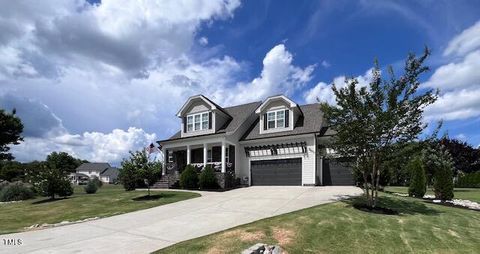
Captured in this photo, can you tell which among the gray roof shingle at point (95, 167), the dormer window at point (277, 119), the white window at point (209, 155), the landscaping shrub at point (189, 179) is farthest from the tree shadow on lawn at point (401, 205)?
the gray roof shingle at point (95, 167)

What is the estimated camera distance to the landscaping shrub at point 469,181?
35781 millimetres

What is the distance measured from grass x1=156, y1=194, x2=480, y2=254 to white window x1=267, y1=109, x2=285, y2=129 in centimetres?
1394

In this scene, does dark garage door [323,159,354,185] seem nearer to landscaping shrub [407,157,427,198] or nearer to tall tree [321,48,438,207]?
landscaping shrub [407,157,427,198]

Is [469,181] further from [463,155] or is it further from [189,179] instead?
[189,179]

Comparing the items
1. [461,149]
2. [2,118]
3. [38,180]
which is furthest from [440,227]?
[2,118]

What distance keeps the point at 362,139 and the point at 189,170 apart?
1438 centimetres

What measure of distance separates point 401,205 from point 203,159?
1740 cm

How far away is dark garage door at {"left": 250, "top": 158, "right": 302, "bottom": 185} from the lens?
24453 mm

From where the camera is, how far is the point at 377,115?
42.3 ft

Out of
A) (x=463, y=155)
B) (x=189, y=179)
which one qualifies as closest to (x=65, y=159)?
(x=189, y=179)

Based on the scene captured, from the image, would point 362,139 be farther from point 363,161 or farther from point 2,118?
point 2,118

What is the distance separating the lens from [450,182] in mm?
17859

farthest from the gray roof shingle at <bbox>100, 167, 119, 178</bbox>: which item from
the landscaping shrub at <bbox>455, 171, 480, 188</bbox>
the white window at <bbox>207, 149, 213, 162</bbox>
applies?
the landscaping shrub at <bbox>455, 171, 480, 188</bbox>

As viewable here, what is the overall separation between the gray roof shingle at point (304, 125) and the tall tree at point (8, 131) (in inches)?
1283
